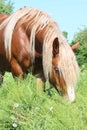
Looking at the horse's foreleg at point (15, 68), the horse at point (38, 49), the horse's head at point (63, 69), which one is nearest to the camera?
the horse's head at point (63, 69)

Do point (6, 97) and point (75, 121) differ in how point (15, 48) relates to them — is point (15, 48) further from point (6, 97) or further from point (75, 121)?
point (75, 121)

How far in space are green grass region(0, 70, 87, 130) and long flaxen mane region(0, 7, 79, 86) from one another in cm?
136

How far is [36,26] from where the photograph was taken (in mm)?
5555

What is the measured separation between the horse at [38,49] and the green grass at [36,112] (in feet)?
4.19

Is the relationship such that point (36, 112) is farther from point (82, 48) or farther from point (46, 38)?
point (82, 48)

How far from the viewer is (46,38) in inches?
208

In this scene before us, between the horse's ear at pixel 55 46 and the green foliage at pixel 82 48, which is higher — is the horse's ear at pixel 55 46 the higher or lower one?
the higher one

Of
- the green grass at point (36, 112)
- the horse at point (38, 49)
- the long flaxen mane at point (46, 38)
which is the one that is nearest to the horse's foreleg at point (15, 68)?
the horse at point (38, 49)

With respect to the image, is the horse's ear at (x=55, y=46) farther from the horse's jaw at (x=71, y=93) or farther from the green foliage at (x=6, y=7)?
the green foliage at (x=6, y=7)

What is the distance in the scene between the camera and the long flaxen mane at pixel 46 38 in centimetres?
502

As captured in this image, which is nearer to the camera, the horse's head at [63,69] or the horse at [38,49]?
the horse's head at [63,69]

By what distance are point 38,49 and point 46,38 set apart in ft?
0.91

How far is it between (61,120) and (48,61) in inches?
82.4

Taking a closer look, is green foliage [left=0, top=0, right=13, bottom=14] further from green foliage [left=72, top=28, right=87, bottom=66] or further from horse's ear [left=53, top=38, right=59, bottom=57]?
horse's ear [left=53, top=38, right=59, bottom=57]
